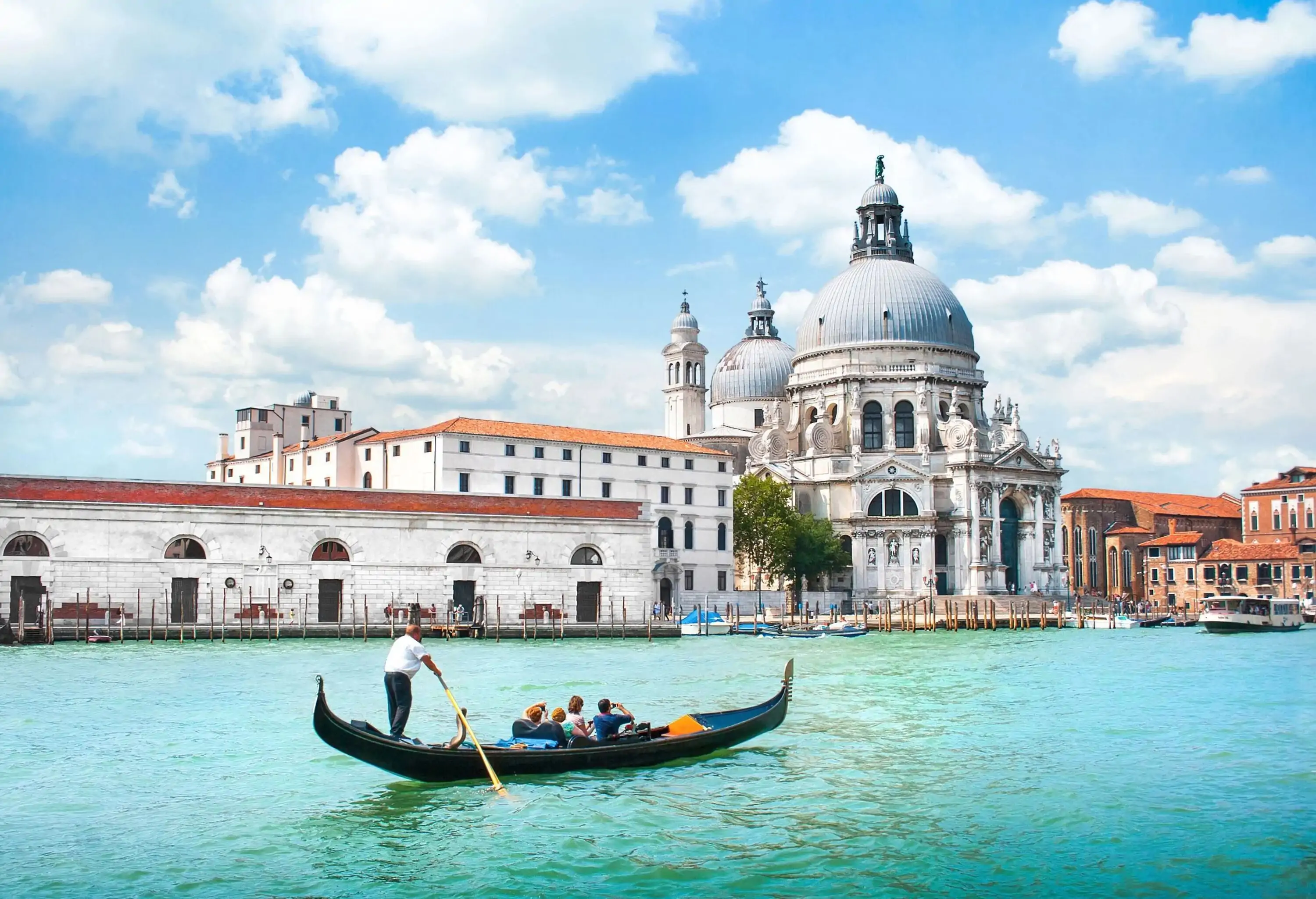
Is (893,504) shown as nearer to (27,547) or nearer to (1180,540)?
(1180,540)

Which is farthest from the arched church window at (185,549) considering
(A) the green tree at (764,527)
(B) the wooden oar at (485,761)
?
(A) the green tree at (764,527)

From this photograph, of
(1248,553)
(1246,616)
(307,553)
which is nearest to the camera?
(307,553)

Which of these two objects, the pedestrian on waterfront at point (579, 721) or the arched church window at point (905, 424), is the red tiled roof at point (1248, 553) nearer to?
the arched church window at point (905, 424)

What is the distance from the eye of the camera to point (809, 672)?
28.7 meters

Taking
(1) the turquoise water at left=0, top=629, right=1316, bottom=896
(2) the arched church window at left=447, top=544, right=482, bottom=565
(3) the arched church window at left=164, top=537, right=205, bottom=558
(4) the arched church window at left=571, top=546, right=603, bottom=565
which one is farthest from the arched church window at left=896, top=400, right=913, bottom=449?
(1) the turquoise water at left=0, top=629, right=1316, bottom=896

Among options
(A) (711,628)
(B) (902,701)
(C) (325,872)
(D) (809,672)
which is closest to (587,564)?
(A) (711,628)

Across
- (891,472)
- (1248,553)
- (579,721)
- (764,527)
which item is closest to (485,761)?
(579,721)

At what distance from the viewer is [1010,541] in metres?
64.8

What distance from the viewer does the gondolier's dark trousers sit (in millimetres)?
14305

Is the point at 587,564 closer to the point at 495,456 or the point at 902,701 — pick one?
the point at 495,456

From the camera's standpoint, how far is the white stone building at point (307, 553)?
115 ft

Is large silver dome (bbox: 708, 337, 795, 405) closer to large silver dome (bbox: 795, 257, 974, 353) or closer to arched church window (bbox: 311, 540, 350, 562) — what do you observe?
large silver dome (bbox: 795, 257, 974, 353)

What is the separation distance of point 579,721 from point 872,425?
5369 cm

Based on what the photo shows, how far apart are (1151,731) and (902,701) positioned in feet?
15.2
